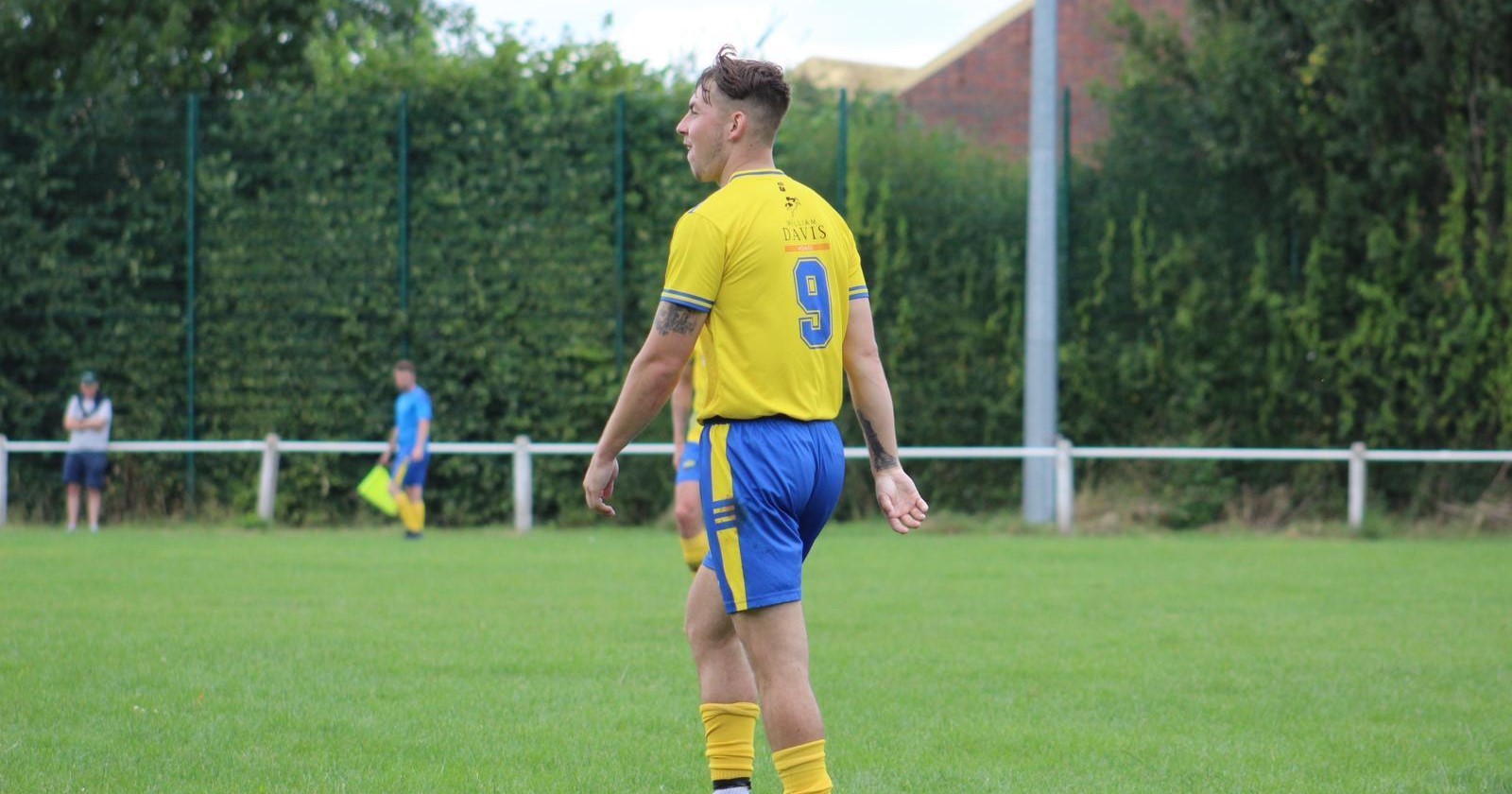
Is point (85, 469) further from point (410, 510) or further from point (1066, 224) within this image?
point (1066, 224)

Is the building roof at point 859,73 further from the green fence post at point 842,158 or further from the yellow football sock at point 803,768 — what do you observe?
the yellow football sock at point 803,768

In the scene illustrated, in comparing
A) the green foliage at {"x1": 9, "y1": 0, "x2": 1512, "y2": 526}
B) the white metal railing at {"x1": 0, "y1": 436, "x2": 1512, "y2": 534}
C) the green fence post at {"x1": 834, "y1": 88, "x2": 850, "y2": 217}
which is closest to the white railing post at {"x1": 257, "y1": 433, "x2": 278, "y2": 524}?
the white metal railing at {"x1": 0, "y1": 436, "x2": 1512, "y2": 534}

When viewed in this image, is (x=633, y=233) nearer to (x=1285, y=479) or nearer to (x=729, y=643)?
(x=1285, y=479)

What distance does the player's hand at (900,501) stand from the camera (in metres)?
4.63

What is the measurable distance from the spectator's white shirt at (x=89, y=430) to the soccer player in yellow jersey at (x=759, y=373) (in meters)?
15.7

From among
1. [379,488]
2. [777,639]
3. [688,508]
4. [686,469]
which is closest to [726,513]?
[777,639]

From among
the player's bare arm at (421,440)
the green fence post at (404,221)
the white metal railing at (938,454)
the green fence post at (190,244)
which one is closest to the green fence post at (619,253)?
the white metal railing at (938,454)

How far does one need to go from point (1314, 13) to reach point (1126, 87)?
241cm

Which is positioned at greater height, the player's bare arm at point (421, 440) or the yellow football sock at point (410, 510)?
the player's bare arm at point (421, 440)

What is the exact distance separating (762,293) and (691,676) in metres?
4.14

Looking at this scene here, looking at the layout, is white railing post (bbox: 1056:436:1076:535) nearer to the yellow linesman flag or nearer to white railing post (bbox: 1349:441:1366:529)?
white railing post (bbox: 1349:441:1366:529)

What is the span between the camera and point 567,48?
21.9 meters

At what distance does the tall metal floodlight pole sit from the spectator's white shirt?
10.4 meters

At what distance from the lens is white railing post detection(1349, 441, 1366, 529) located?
17.7 meters
